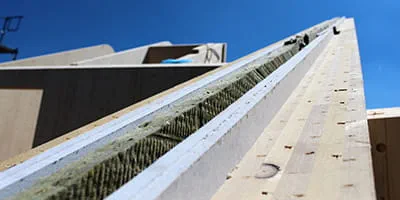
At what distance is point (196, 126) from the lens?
0.70m

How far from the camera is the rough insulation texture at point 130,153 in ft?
1.40

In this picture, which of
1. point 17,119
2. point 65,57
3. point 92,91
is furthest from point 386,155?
point 65,57

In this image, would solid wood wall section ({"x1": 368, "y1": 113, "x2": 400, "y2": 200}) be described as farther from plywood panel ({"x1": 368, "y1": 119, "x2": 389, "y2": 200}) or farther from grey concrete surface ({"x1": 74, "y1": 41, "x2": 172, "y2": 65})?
grey concrete surface ({"x1": 74, "y1": 41, "x2": 172, "y2": 65})

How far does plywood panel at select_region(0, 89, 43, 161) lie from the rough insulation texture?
436 centimetres

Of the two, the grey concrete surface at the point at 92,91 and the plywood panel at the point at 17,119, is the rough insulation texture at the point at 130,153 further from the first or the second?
the plywood panel at the point at 17,119

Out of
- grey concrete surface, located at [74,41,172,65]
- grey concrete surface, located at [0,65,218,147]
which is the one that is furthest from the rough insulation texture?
grey concrete surface, located at [74,41,172,65]

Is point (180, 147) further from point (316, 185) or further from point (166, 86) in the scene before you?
point (166, 86)

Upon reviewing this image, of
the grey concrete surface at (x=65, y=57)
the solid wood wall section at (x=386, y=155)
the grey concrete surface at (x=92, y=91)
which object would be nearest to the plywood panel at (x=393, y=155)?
the solid wood wall section at (x=386, y=155)

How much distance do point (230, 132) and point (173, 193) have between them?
0.84 feet

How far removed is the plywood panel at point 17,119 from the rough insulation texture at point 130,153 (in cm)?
436

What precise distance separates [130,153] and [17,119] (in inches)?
188

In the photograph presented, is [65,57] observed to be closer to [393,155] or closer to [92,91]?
[92,91]

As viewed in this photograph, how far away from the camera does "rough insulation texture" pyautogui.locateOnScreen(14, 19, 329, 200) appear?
426 mm

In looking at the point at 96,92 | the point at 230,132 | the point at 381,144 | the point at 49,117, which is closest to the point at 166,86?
the point at 96,92
